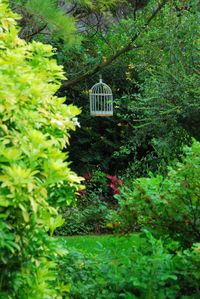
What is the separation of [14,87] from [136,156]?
8049 millimetres

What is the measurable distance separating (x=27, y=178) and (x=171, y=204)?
138 centimetres

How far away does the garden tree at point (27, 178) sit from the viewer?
2658mm

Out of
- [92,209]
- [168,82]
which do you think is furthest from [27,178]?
[92,209]

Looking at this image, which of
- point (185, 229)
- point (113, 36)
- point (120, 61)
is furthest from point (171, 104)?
point (185, 229)

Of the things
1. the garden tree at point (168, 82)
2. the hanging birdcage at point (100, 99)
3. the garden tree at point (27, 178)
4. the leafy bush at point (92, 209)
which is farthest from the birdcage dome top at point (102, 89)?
the garden tree at point (27, 178)

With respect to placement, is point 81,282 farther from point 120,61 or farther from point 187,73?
point 120,61

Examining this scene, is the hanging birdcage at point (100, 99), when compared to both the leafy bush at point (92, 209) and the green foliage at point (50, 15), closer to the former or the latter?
the leafy bush at point (92, 209)

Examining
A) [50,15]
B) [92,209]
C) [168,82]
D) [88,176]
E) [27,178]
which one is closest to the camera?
[27,178]

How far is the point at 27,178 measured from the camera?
104 inches

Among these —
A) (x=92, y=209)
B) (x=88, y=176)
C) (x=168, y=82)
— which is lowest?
(x=92, y=209)

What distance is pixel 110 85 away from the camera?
11.3 metres

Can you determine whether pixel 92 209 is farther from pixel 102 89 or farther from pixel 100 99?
pixel 102 89

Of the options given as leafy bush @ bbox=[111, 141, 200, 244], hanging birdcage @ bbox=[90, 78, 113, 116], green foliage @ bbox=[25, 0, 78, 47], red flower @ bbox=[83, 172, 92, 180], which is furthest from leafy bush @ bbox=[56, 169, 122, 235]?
leafy bush @ bbox=[111, 141, 200, 244]

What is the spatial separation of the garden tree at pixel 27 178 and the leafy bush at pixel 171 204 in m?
0.72
